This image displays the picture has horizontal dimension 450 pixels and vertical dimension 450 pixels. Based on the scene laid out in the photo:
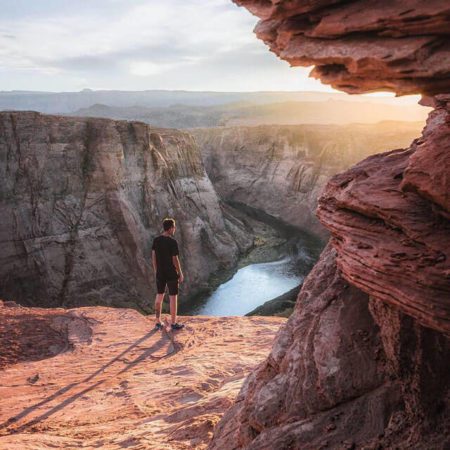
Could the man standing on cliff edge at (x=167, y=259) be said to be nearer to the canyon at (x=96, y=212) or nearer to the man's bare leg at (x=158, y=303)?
the man's bare leg at (x=158, y=303)

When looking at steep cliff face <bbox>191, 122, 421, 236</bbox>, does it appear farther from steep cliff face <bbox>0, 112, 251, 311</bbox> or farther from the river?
steep cliff face <bbox>0, 112, 251, 311</bbox>

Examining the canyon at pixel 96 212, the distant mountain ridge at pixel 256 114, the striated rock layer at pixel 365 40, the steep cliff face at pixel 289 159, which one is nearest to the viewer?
the striated rock layer at pixel 365 40

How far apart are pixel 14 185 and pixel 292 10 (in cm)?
1736

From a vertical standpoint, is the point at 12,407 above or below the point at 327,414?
below

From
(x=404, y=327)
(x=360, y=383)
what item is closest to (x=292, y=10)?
(x=404, y=327)

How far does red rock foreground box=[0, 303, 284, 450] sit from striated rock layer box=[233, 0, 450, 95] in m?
4.52

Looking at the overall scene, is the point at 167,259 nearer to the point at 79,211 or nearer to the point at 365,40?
the point at 365,40

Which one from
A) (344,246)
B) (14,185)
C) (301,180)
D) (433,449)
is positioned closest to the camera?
(433,449)

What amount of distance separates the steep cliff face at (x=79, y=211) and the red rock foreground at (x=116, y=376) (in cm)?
841

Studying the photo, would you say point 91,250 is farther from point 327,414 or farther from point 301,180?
point 301,180

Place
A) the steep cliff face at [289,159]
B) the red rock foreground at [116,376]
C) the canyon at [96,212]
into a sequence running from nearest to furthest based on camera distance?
the red rock foreground at [116,376] → the canyon at [96,212] → the steep cliff face at [289,159]

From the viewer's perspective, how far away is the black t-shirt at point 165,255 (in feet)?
28.3

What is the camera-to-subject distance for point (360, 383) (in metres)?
3.93

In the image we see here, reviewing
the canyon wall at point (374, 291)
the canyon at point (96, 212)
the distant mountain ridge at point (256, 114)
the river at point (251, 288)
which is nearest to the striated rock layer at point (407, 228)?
the canyon wall at point (374, 291)
